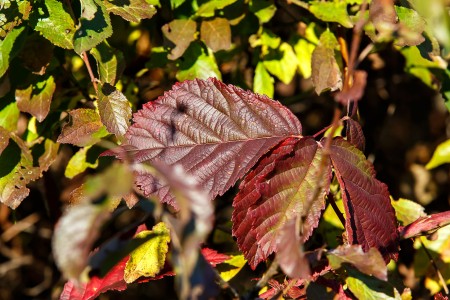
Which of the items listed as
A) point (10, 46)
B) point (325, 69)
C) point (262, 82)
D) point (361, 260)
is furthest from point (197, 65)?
point (361, 260)

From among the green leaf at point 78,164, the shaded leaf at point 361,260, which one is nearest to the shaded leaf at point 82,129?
the green leaf at point 78,164

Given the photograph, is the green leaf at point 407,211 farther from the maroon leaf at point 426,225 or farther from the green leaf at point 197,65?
the green leaf at point 197,65

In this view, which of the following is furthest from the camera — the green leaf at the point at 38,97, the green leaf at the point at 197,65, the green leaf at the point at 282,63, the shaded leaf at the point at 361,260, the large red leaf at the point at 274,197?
the green leaf at the point at 282,63

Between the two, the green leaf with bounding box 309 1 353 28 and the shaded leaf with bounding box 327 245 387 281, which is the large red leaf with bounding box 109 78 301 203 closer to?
the shaded leaf with bounding box 327 245 387 281

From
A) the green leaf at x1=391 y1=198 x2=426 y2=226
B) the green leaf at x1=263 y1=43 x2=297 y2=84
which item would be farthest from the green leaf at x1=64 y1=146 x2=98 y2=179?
the green leaf at x1=391 y1=198 x2=426 y2=226

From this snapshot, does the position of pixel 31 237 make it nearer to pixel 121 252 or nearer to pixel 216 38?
pixel 216 38

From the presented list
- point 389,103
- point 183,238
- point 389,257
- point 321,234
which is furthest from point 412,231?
point 389,103

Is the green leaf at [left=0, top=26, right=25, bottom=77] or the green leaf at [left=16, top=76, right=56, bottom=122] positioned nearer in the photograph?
the green leaf at [left=0, top=26, right=25, bottom=77]

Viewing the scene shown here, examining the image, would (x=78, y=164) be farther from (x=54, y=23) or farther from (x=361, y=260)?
(x=361, y=260)
